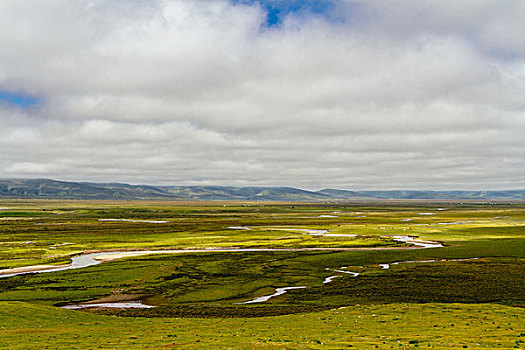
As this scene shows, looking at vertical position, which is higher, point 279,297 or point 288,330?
point 288,330

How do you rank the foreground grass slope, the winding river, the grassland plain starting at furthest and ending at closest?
the winding river, the grassland plain, the foreground grass slope

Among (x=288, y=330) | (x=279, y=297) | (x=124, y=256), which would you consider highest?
(x=288, y=330)

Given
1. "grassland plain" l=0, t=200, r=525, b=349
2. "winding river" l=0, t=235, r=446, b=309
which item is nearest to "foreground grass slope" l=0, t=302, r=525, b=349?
"grassland plain" l=0, t=200, r=525, b=349

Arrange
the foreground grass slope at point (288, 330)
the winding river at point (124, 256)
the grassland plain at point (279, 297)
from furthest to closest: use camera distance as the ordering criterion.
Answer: the winding river at point (124, 256) → the grassland plain at point (279, 297) → the foreground grass slope at point (288, 330)

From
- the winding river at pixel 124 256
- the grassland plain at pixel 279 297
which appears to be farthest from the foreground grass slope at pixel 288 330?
the winding river at pixel 124 256

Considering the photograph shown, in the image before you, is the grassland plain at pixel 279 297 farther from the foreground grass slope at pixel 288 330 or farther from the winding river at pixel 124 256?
the winding river at pixel 124 256

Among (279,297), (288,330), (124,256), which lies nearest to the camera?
(288,330)

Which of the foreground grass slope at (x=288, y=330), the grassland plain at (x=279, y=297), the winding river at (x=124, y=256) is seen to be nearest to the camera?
the foreground grass slope at (x=288, y=330)

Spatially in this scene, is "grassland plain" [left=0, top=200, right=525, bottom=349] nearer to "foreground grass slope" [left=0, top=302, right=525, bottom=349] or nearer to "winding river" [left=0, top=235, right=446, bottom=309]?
"foreground grass slope" [left=0, top=302, right=525, bottom=349]

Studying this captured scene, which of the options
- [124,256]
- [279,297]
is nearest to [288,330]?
[279,297]

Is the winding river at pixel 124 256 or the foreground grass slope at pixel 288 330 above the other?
the foreground grass slope at pixel 288 330

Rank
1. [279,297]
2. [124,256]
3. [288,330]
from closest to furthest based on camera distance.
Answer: [288,330] → [279,297] → [124,256]

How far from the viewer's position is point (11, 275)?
2510 inches

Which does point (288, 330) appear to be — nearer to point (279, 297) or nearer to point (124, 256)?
point (279, 297)
